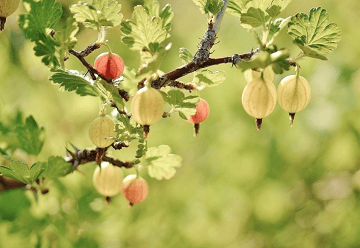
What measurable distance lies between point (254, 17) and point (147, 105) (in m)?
0.13

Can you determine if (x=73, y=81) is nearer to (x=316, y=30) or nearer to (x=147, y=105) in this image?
(x=147, y=105)

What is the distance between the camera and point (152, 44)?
1.07ft

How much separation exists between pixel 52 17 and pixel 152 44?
0.10 m

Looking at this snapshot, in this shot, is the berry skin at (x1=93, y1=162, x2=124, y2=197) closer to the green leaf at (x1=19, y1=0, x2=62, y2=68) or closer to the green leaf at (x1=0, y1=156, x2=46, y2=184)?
the green leaf at (x1=0, y1=156, x2=46, y2=184)

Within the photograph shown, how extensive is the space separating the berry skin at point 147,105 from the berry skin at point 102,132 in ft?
0.21

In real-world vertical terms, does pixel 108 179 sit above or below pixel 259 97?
below

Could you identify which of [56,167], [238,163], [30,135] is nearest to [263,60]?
[56,167]

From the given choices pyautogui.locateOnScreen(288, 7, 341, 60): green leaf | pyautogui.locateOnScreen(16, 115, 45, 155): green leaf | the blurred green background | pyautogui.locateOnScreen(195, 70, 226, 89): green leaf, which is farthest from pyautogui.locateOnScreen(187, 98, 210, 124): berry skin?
the blurred green background

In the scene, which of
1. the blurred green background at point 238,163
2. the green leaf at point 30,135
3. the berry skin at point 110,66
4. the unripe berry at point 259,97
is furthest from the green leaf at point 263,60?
the blurred green background at point 238,163

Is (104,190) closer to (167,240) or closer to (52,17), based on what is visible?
(52,17)

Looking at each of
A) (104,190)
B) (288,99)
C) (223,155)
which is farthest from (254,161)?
(288,99)

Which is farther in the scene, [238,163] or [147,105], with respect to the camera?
[238,163]

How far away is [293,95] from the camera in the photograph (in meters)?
0.36

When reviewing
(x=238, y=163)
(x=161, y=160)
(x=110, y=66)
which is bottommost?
(x=238, y=163)
